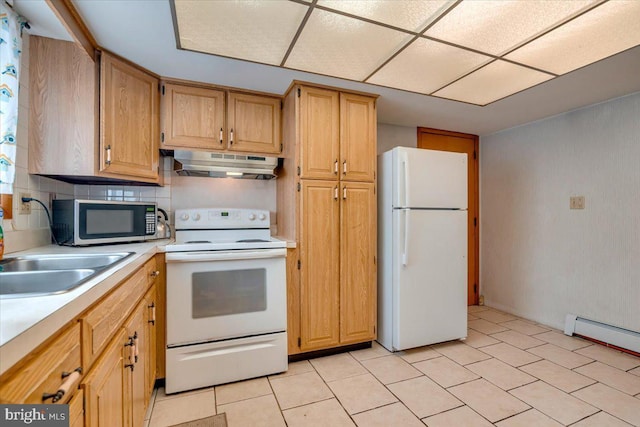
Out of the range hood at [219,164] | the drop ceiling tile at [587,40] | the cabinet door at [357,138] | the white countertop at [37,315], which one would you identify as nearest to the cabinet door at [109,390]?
the white countertop at [37,315]

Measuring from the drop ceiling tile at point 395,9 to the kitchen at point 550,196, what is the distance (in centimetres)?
77

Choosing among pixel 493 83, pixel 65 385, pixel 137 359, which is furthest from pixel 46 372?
pixel 493 83

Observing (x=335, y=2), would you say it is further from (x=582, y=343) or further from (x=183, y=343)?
(x=582, y=343)

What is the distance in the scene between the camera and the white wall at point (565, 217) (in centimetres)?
253

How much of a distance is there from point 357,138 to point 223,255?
4.60ft

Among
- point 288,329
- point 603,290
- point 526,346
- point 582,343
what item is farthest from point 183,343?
point 603,290

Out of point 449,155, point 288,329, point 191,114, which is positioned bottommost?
point 288,329

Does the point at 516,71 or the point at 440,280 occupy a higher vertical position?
the point at 516,71

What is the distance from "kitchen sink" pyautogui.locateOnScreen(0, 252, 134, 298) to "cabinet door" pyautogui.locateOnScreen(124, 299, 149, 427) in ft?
0.90

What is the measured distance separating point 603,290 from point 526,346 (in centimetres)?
86

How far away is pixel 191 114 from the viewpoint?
2283 millimetres

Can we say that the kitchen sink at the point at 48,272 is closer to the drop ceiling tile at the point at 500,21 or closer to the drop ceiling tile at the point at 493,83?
the drop ceiling tile at the point at 500,21

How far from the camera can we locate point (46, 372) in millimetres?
637

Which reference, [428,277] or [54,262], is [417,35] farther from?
[54,262]
